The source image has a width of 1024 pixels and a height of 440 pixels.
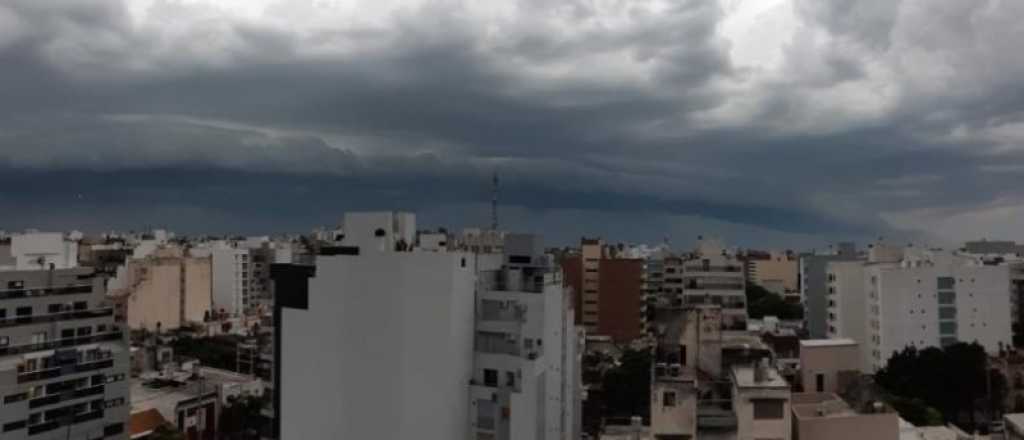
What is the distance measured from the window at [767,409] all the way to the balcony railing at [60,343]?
31721 mm

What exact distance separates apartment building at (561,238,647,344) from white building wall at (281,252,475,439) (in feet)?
168

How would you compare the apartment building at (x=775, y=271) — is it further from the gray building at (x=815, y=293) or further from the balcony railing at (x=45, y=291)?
the balcony railing at (x=45, y=291)

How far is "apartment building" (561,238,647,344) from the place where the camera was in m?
78.4

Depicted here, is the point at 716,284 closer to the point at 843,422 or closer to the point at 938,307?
the point at 938,307

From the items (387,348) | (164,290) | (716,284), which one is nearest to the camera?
(387,348)

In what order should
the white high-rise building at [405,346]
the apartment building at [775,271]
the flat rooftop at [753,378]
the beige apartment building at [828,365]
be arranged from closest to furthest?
the flat rooftop at [753,378]
the white high-rise building at [405,346]
the beige apartment building at [828,365]
the apartment building at [775,271]

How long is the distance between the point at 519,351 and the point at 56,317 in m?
25.0

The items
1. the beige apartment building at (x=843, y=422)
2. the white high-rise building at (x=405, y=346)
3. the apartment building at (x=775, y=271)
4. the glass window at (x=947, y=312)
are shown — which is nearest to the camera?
the beige apartment building at (x=843, y=422)

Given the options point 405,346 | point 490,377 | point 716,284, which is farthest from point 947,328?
point 405,346

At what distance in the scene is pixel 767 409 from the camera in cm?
2612

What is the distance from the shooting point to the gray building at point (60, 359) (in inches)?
1441

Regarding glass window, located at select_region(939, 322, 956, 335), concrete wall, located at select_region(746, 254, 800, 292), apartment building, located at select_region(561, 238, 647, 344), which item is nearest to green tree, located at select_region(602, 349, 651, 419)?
glass window, located at select_region(939, 322, 956, 335)

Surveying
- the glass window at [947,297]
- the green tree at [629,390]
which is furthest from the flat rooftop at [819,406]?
the glass window at [947,297]

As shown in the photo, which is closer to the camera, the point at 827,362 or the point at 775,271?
the point at 827,362
